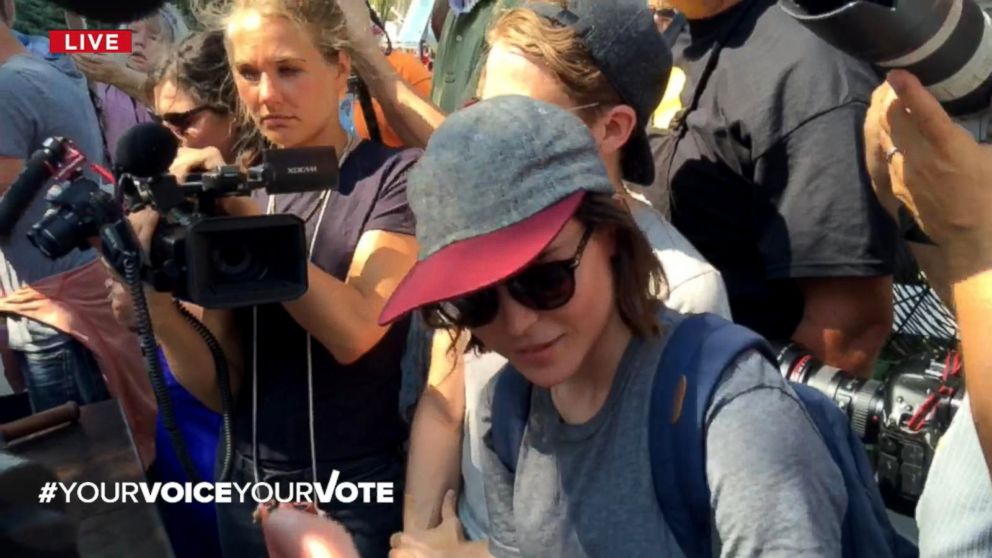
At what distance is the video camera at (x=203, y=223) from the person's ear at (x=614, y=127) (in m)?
0.44

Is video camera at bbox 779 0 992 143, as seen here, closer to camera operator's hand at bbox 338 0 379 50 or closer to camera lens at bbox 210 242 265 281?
camera lens at bbox 210 242 265 281

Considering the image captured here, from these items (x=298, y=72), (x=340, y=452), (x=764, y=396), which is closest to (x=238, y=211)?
(x=298, y=72)

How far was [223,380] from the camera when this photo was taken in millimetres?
1859

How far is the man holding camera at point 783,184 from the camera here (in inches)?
71.2

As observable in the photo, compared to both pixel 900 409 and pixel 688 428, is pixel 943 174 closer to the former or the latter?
pixel 688 428

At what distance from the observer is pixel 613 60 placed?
5.37ft

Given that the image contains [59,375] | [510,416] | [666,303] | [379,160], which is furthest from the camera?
[59,375]

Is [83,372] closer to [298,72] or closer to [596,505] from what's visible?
[298,72]

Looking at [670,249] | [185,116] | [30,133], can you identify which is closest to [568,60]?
[670,249]

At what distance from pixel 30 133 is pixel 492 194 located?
81.9 inches

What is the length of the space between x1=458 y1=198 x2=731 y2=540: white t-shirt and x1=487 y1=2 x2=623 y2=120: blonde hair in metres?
0.18

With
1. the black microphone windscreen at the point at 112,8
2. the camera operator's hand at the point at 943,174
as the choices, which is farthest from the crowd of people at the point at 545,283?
the black microphone windscreen at the point at 112,8

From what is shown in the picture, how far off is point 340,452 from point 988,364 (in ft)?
3.92

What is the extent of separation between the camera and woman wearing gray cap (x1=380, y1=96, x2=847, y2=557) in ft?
3.39
